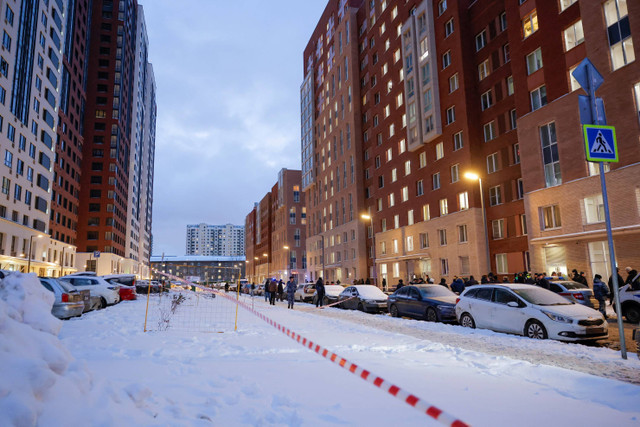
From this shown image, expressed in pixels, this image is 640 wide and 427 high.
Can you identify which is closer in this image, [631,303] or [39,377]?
[39,377]

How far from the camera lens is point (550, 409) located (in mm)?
5066

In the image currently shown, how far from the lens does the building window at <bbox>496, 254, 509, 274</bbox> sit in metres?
34.1

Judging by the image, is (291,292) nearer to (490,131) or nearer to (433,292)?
(433,292)

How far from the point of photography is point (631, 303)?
14.1m

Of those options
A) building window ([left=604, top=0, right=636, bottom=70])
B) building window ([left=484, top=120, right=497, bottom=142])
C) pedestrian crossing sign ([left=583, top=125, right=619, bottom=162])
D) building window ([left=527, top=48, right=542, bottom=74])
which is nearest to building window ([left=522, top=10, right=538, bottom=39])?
building window ([left=527, top=48, right=542, bottom=74])

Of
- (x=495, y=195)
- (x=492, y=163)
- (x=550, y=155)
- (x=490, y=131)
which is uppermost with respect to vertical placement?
(x=490, y=131)

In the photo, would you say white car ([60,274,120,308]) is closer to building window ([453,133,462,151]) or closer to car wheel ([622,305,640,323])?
car wheel ([622,305,640,323])

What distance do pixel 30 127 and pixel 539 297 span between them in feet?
188

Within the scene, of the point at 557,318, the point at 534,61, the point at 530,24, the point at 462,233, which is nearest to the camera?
the point at 557,318

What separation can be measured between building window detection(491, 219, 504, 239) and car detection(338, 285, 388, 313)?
55.5 ft

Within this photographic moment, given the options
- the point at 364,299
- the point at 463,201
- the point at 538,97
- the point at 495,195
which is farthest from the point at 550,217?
the point at 364,299

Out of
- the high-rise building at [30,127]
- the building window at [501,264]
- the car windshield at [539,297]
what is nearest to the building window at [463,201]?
the building window at [501,264]

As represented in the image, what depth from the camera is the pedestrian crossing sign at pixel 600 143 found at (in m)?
8.59

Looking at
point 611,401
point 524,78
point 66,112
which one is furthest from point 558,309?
point 66,112
